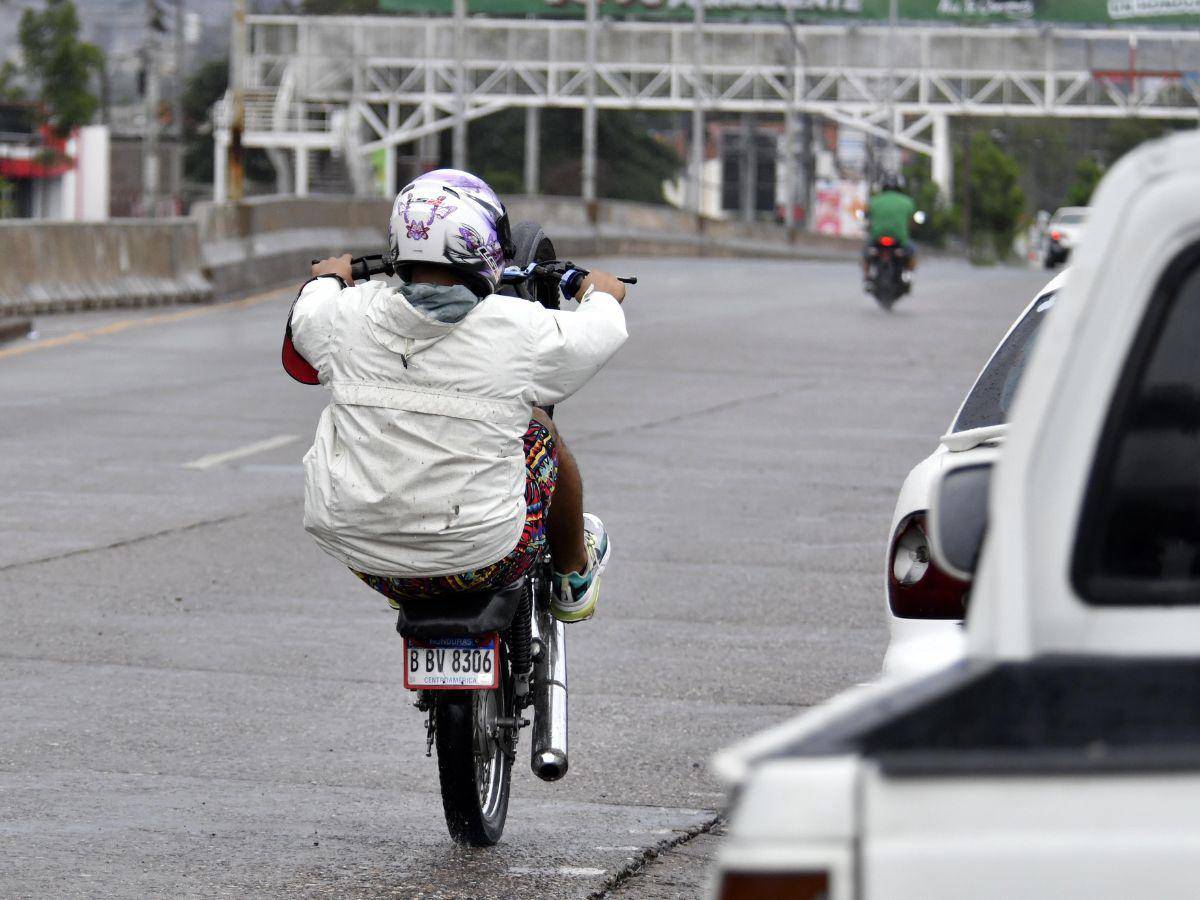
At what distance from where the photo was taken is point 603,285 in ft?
19.1

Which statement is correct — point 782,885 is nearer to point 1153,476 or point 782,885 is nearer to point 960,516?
point 1153,476

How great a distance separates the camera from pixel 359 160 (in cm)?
9125

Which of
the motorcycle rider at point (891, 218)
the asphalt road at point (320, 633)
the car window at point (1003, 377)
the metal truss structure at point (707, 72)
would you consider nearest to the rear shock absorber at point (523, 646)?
the asphalt road at point (320, 633)

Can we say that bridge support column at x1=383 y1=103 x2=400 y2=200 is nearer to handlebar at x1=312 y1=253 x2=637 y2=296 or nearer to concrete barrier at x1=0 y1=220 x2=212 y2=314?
concrete barrier at x1=0 y1=220 x2=212 y2=314

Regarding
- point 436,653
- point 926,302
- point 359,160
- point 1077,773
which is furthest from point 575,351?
point 359,160

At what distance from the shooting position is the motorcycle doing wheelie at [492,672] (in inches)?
220

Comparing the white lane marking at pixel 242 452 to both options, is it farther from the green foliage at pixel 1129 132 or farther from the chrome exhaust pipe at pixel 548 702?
the green foliage at pixel 1129 132

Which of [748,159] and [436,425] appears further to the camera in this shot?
[748,159]

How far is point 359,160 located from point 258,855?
86.6 m

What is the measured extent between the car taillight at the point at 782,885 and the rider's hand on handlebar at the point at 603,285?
3445 mm

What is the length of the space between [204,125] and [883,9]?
31.8 m

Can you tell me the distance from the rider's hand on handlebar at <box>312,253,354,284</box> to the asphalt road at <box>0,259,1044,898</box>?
57.0 inches

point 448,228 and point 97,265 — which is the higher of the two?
point 448,228

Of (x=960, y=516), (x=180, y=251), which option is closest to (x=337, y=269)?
(x=960, y=516)
